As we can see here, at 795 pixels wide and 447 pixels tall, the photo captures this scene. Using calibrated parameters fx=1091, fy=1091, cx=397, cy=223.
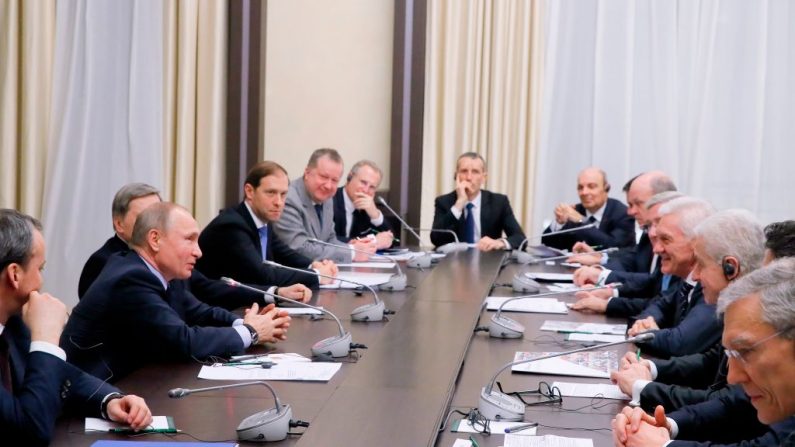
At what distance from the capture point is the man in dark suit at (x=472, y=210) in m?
7.06

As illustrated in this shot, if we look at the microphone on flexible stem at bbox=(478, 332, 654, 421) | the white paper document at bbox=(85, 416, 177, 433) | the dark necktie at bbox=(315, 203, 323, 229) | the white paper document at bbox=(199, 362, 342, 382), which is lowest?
the white paper document at bbox=(199, 362, 342, 382)

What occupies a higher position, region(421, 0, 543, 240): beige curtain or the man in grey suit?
region(421, 0, 543, 240): beige curtain

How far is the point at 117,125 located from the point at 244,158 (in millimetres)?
995

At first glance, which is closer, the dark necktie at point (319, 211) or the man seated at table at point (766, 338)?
the man seated at table at point (766, 338)

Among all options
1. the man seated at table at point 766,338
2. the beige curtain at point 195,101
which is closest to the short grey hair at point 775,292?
the man seated at table at point 766,338

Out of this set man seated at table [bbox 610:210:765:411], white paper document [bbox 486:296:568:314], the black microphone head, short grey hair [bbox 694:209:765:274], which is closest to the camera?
the black microphone head

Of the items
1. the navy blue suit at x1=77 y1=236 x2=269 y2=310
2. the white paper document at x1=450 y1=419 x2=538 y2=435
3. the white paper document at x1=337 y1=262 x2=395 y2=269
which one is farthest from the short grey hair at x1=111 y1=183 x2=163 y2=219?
the white paper document at x1=450 y1=419 x2=538 y2=435

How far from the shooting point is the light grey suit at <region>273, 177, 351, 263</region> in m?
5.94

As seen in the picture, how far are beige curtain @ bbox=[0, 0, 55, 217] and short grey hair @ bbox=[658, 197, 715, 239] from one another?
3.70m

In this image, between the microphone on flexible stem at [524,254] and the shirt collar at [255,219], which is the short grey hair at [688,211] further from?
the microphone on flexible stem at [524,254]

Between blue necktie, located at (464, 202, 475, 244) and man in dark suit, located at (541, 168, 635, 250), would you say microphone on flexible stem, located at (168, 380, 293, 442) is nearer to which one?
man in dark suit, located at (541, 168, 635, 250)

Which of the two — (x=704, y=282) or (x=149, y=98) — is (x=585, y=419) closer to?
(x=704, y=282)

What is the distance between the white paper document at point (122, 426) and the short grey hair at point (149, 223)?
0.92 metres

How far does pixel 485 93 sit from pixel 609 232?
165 centimetres
